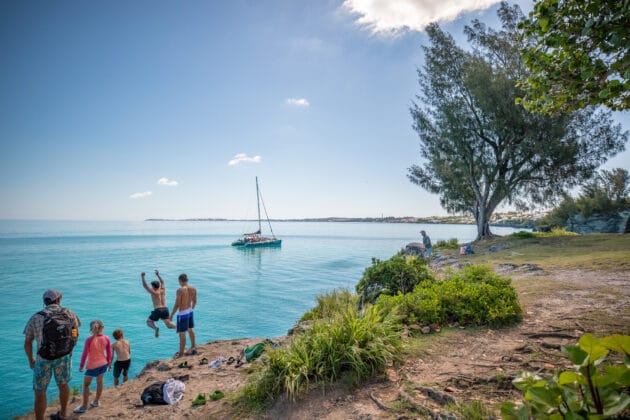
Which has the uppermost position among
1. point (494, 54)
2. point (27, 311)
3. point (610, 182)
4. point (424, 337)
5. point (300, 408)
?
point (494, 54)

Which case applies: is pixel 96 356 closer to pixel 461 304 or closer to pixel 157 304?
pixel 157 304

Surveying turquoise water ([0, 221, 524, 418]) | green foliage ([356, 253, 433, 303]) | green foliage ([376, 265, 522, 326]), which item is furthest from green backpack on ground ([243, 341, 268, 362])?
turquoise water ([0, 221, 524, 418])

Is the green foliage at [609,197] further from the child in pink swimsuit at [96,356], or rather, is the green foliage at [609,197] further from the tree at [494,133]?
the child in pink swimsuit at [96,356]

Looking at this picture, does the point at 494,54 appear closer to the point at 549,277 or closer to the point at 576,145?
the point at 576,145

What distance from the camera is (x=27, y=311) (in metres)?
20.1

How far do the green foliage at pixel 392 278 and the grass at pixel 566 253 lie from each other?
7376 mm

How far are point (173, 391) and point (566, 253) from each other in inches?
756

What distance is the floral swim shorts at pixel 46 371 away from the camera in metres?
6.13

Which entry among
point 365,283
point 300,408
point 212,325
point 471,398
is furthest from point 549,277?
point 212,325

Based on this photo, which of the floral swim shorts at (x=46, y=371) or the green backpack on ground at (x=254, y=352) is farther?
the green backpack on ground at (x=254, y=352)

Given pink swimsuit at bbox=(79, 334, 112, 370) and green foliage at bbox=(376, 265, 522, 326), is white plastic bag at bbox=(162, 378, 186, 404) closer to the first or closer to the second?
pink swimsuit at bbox=(79, 334, 112, 370)

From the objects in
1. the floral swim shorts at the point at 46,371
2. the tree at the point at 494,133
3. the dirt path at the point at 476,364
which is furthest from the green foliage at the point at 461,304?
the tree at the point at 494,133

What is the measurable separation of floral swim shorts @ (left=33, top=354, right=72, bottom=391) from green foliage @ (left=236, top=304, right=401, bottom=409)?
4003 millimetres

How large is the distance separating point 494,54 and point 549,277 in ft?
76.4
